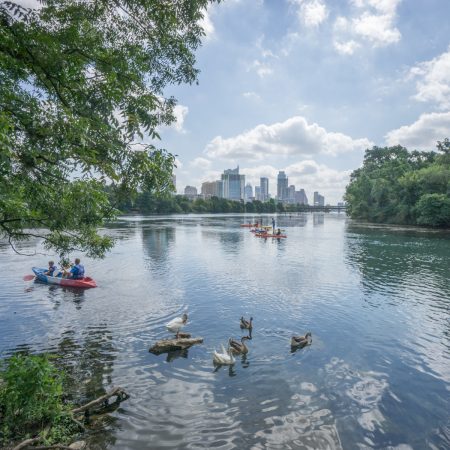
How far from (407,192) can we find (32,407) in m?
96.0

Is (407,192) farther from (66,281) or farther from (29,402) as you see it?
(29,402)

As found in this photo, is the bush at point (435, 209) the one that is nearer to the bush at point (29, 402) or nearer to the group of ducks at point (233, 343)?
the group of ducks at point (233, 343)

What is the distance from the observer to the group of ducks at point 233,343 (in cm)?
1319

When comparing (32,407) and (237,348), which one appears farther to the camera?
(237,348)

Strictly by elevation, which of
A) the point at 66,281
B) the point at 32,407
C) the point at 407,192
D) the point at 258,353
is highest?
the point at 407,192

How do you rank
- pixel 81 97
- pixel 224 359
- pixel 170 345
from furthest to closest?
pixel 170 345 < pixel 224 359 < pixel 81 97

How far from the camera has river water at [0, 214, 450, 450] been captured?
31.4ft

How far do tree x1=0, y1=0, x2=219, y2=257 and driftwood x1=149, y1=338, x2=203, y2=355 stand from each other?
21.9 feet

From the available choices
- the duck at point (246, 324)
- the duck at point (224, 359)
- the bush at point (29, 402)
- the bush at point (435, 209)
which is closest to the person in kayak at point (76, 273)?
the duck at point (246, 324)

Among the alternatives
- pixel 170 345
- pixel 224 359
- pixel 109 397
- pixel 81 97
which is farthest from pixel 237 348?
pixel 81 97

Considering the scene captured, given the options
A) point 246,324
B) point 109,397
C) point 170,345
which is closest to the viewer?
point 109,397

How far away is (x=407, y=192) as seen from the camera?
88062mm

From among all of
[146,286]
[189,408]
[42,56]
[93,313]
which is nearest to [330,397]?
[189,408]

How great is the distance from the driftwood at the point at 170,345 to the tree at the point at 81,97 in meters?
6.67
